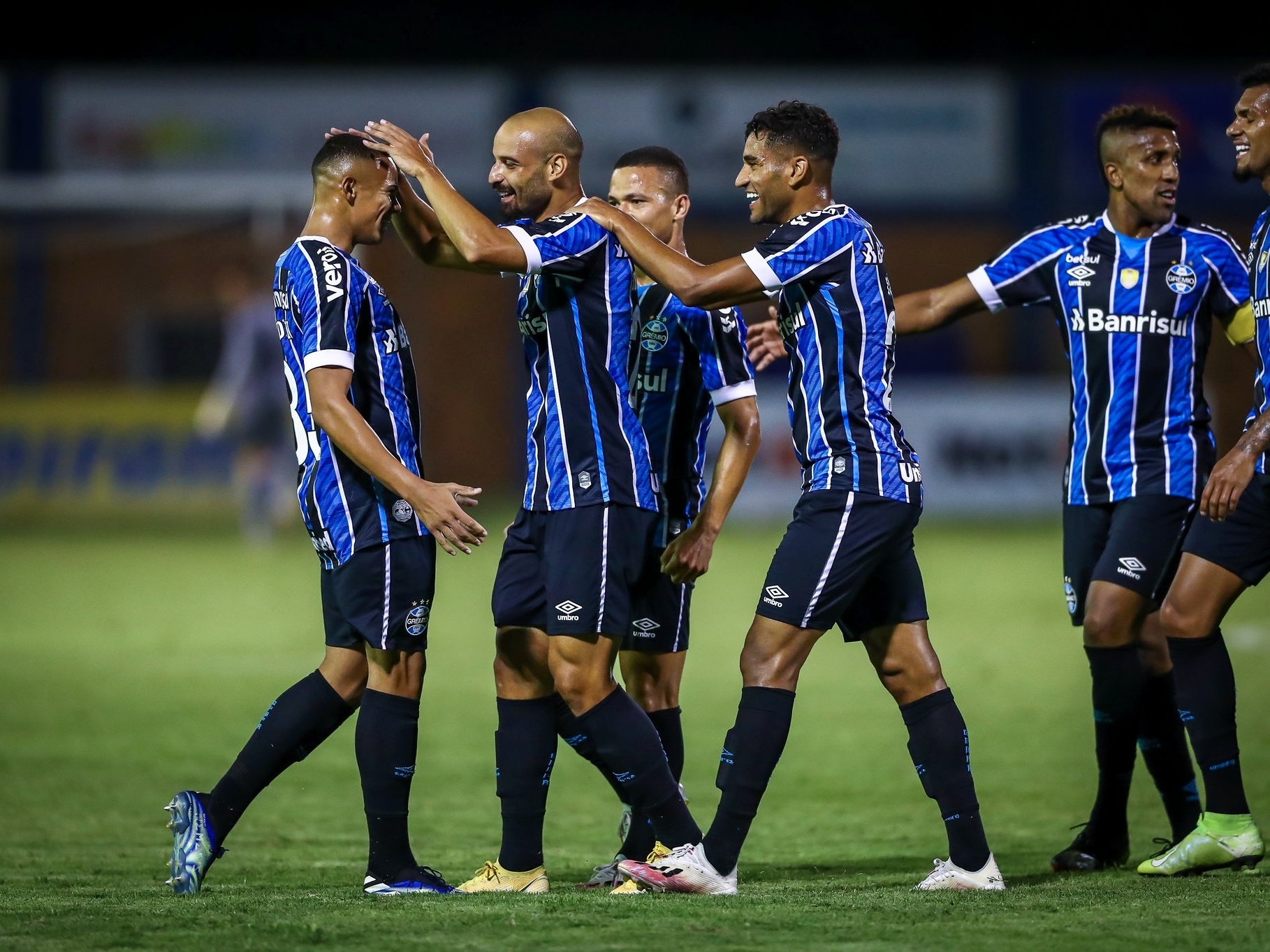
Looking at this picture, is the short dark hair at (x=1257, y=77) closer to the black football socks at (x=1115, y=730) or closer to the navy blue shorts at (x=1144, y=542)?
the navy blue shorts at (x=1144, y=542)

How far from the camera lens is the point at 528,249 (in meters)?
4.56

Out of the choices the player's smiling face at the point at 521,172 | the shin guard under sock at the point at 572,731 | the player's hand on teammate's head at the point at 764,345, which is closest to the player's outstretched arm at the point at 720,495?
the player's hand on teammate's head at the point at 764,345

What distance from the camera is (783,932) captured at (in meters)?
3.95

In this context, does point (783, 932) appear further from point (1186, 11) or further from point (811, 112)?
point (1186, 11)

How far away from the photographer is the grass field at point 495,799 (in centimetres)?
401

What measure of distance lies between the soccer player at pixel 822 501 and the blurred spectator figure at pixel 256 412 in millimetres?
11632

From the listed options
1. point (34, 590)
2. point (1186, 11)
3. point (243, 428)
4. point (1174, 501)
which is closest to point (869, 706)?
point (1174, 501)

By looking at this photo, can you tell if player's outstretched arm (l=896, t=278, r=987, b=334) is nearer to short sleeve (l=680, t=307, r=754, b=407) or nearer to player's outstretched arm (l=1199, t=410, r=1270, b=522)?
short sleeve (l=680, t=307, r=754, b=407)

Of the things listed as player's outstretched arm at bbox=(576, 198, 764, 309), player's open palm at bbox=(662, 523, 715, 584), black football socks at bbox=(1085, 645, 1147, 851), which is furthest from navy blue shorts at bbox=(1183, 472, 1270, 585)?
player's outstretched arm at bbox=(576, 198, 764, 309)

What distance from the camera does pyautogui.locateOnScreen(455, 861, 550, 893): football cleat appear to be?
4.71 m

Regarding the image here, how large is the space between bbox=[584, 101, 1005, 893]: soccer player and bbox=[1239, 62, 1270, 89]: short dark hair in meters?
1.51

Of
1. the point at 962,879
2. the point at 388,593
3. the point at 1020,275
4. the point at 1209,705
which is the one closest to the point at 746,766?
the point at 962,879

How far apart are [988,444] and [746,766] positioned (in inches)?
622

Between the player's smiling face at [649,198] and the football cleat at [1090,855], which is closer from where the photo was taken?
the football cleat at [1090,855]
